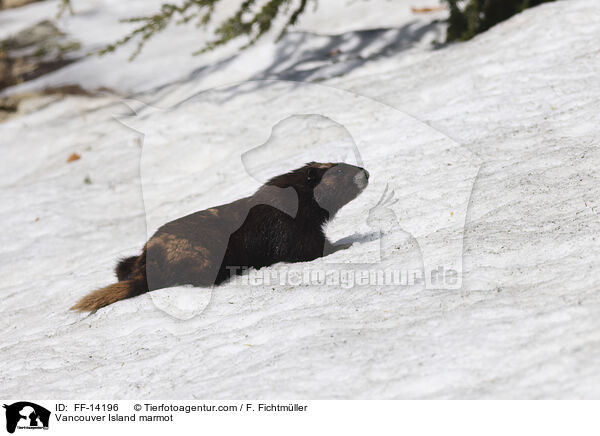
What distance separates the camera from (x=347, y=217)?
521 cm

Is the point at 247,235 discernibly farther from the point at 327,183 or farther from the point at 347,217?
the point at 347,217

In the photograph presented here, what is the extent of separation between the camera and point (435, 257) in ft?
13.0

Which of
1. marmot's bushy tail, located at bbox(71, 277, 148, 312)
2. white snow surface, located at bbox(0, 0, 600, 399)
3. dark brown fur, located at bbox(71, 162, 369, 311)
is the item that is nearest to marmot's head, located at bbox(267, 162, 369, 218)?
dark brown fur, located at bbox(71, 162, 369, 311)

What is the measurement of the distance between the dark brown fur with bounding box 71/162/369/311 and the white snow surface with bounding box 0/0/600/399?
0.50 feet

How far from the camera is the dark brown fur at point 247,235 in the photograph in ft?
13.9

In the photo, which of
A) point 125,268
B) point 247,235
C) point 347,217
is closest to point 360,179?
point 347,217

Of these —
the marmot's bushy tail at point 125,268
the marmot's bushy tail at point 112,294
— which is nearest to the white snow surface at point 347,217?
the marmot's bushy tail at point 112,294

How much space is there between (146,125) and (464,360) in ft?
22.5

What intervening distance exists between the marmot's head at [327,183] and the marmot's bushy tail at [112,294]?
4.10 feet

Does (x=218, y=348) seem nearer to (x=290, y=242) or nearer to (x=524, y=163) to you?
(x=290, y=242)

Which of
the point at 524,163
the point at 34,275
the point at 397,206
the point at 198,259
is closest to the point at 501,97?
the point at 524,163

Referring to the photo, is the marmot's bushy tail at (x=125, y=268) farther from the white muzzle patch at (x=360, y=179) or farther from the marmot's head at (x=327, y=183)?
the white muzzle patch at (x=360, y=179)

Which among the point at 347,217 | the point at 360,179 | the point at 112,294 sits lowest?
the point at 112,294

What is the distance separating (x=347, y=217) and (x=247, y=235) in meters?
1.20
